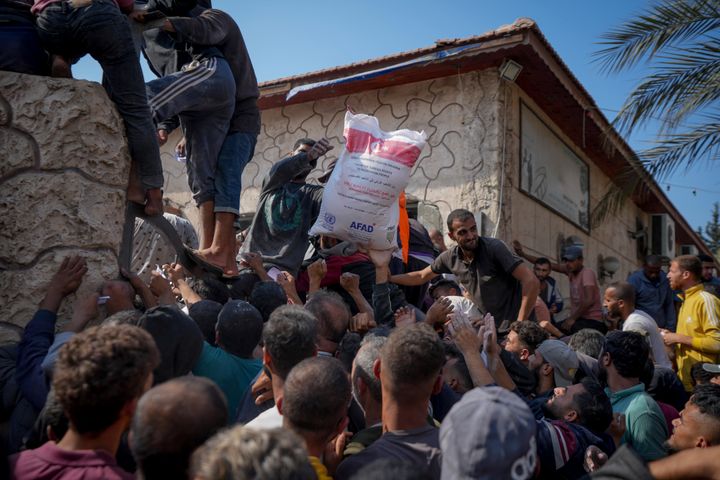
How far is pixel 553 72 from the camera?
7.59m

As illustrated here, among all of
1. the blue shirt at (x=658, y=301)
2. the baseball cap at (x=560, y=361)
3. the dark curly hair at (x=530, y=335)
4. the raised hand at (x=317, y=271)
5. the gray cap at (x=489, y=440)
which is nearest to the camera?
the gray cap at (x=489, y=440)

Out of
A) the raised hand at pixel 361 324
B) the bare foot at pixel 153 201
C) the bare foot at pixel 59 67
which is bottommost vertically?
the raised hand at pixel 361 324

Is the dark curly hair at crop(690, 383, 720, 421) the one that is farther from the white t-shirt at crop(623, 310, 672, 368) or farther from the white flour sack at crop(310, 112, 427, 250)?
the white flour sack at crop(310, 112, 427, 250)

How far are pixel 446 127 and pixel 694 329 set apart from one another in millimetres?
3800

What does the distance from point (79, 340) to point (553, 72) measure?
22.6ft

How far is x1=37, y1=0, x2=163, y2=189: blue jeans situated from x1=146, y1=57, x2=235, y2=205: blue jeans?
0.76 feet

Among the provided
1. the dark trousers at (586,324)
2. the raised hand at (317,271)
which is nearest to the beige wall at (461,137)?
the dark trousers at (586,324)

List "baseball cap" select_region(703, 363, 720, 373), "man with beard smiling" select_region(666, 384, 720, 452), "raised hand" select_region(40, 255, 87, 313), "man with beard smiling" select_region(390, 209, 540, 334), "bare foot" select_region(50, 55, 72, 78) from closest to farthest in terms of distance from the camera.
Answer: "man with beard smiling" select_region(666, 384, 720, 452)
"raised hand" select_region(40, 255, 87, 313)
"bare foot" select_region(50, 55, 72, 78)
"baseball cap" select_region(703, 363, 720, 373)
"man with beard smiling" select_region(390, 209, 540, 334)

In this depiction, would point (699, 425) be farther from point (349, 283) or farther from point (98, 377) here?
point (98, 377)

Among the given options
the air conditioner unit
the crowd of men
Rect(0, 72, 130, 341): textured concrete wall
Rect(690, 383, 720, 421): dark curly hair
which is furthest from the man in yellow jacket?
the air conditioner unit

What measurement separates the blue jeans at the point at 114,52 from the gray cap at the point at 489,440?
2285 millimetres

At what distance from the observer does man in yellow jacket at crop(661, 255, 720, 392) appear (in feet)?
16.3

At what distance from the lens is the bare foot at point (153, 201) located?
3375mm

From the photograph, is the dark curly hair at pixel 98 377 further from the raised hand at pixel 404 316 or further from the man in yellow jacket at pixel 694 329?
the man in yellow jacket at pixel 694 329
